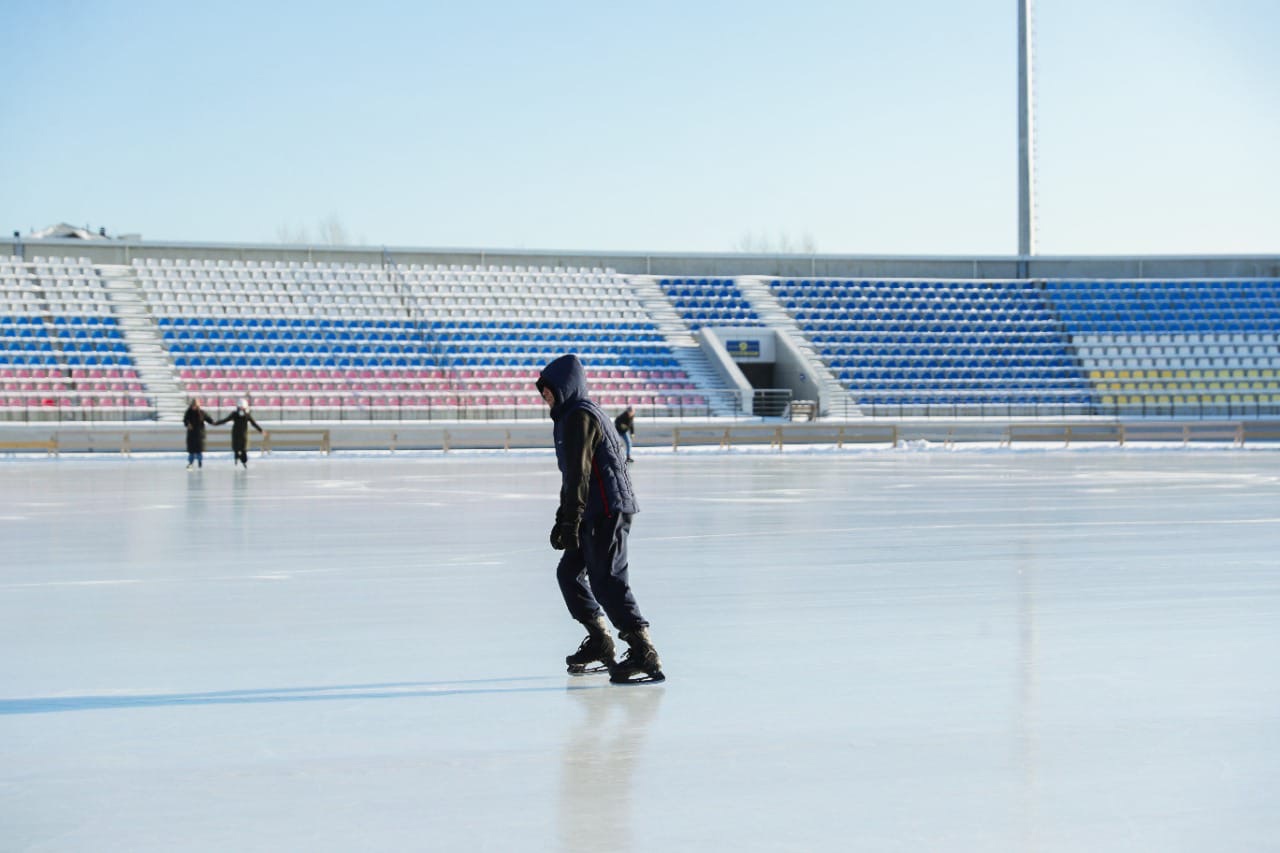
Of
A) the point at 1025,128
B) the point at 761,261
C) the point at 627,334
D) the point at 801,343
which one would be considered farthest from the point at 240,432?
the point at 1025,128

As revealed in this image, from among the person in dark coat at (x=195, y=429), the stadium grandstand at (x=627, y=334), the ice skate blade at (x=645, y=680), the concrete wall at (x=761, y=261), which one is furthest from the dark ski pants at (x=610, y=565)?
the concrete wall at (x=761, y=261)

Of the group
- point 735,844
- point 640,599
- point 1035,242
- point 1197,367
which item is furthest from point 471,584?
point 1035,242

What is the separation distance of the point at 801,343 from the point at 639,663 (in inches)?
1834

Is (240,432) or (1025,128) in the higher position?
(1025,128)

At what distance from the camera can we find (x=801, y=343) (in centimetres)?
5291

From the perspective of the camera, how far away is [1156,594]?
977cm

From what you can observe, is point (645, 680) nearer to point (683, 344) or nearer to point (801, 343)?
point (683, 344)

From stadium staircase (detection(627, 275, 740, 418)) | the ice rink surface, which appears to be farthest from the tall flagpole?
the ice rink surface

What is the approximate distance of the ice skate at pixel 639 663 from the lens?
22.4 feet

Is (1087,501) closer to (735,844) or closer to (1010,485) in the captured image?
(1010,485)

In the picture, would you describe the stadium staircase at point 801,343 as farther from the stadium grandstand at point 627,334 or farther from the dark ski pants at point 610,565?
the dark ski pants at point 610,565

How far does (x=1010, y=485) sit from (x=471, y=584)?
15.0 m

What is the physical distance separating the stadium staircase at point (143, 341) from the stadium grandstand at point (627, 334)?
0.25 ft

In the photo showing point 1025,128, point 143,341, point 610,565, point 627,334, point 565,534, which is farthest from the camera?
point 1025,128
